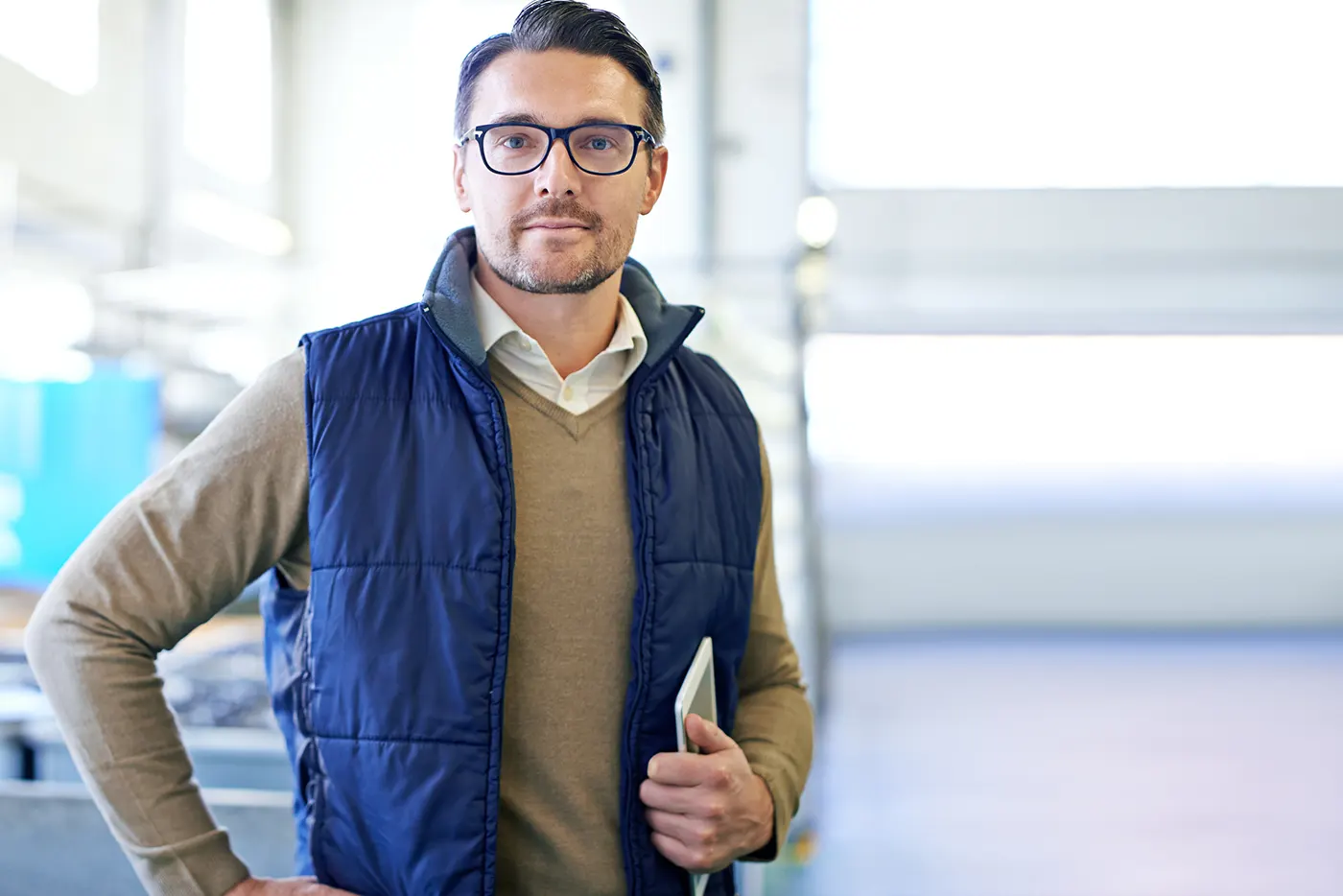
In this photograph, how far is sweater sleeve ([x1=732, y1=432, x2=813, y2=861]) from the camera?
4.23 feet

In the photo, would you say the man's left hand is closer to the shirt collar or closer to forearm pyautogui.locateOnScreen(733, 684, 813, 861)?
forearm pyautogui.locateOnScreen(733, 684, 813, 861)

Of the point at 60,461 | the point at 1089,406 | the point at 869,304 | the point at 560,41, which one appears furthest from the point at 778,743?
the point at 1089,406

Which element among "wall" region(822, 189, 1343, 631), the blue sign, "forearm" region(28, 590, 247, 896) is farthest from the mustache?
"wall" region(822, 189, 1343, 631)

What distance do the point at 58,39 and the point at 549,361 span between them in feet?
11.3

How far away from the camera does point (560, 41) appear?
119 centimetres

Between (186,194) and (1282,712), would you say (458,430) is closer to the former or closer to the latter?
(186,194)

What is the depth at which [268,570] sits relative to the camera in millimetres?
1231

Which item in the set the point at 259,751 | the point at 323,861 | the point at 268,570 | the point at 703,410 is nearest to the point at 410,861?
the point at 323,861

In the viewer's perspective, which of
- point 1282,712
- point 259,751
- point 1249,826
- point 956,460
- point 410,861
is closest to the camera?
point 410,861

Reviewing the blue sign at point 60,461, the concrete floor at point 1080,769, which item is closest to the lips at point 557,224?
the blue sign at point 60,461

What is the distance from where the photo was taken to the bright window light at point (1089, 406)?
432cm

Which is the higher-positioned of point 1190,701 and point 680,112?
point 680,112

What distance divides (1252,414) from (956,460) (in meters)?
1.45

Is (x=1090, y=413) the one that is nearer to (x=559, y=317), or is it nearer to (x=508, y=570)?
(x=559, y=317)
